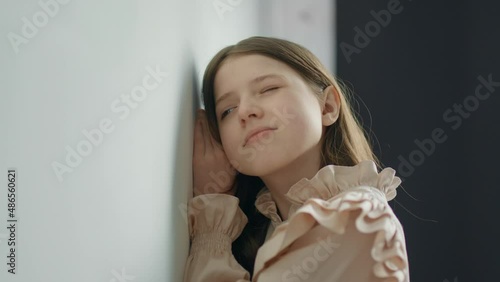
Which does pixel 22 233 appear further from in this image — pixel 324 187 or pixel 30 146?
pixel 324 187

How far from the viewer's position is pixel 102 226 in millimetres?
658

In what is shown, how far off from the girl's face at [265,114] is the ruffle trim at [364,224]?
0.22 metres

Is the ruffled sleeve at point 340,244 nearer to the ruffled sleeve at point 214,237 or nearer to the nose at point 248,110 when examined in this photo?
the ruffled sleeve at point 214,237

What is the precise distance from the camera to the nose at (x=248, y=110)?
104 cm

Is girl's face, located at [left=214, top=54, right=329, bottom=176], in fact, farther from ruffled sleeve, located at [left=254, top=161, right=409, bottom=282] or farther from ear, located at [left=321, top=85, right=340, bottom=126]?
ruffled sleeve, located at [left=254, top=161, right=409, bottom=282]

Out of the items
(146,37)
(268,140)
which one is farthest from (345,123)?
(146,37)

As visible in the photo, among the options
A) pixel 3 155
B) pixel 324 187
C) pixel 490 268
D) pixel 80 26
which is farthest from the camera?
pixel 490 268

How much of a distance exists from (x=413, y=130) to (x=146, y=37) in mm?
1055
